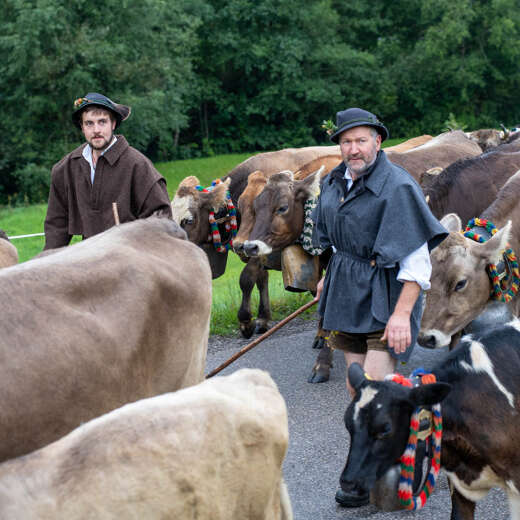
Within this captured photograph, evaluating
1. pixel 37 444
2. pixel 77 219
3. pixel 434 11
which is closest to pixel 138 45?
pixel 434 11

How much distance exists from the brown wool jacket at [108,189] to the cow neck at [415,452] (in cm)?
226

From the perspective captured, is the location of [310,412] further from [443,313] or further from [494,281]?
[494,281]

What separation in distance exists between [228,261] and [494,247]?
10.8 metres

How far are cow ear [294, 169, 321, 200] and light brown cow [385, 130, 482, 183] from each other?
170cm

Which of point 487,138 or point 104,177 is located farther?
point 487,138

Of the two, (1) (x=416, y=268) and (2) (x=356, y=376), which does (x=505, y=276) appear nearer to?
(1) (x=416, y=268)

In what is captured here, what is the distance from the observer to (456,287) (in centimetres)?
550

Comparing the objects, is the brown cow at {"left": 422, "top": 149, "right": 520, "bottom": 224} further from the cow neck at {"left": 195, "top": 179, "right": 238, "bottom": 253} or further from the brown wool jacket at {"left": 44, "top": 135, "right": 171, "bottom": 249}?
the brown wool jacket at {"left": 44, "top": 135, "right": 171, "bottom": 249}

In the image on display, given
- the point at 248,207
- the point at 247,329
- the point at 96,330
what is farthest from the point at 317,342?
the point at 96,330

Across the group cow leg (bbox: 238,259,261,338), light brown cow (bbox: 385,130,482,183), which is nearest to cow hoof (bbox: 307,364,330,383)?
cow leg (bbox: 238,259,261,338)

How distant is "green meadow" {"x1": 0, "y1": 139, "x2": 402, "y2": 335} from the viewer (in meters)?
8.91

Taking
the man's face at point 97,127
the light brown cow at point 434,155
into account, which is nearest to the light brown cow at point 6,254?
the man's face at point 97,127

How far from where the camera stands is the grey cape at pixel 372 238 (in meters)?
3.83

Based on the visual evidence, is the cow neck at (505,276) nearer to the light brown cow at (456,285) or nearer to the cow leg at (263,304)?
the light brown cow at (456,285)
